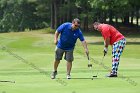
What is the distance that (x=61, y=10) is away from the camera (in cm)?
6234

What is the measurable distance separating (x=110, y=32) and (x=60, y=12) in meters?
48.8

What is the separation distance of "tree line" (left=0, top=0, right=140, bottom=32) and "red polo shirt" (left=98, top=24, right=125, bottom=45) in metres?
27.4

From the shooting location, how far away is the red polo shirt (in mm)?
14117

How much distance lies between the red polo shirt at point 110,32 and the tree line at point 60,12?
27.4m

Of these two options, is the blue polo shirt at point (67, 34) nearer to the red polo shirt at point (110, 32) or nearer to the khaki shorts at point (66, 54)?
the khaki shorts at point (66, 54)

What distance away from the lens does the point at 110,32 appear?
14281mm

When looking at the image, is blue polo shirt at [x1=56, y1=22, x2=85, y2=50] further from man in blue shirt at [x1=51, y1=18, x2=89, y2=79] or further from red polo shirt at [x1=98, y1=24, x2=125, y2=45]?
red polo shirt at [x1=98, y1=24, x2=125, y2=45]

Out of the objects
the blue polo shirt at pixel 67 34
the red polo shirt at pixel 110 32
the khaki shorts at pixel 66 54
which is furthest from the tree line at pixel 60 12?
the blue polo shirt at pixel 67 34

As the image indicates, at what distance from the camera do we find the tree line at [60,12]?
4538cm

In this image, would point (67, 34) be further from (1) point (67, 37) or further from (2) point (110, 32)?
(2) point (110, 32)

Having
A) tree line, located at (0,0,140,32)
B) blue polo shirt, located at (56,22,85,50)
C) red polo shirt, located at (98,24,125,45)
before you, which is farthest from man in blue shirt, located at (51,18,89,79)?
tree line, located at (0,0,140,32)

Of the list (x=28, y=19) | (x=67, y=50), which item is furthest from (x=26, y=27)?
(x=67, y=50)

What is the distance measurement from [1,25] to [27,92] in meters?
74.2

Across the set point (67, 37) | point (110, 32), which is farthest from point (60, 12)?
point (67, 37)
